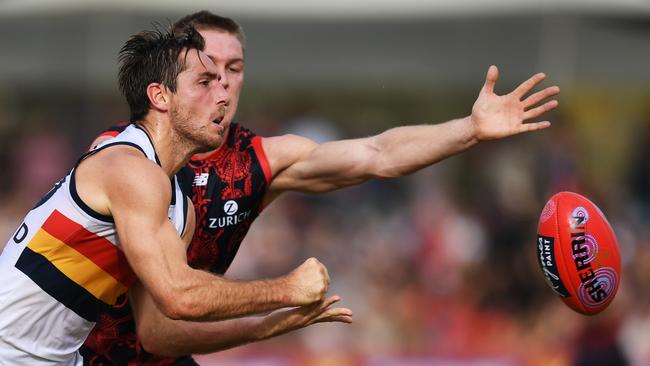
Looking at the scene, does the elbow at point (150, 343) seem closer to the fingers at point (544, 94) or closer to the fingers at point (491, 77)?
the fingers at point (491, 77)

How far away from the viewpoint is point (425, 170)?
A: 14.1 m

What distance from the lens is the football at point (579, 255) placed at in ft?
20.4

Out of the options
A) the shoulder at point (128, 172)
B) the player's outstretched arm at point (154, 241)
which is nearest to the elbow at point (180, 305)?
the player's outstretched arm at point (154, 241)

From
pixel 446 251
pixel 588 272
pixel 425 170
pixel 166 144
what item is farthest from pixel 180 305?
pixel 425 170

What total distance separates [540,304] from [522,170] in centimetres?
264

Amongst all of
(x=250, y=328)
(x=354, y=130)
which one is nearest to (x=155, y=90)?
(x=250, y=328)

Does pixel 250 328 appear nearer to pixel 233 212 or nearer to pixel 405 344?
pixel 233 212

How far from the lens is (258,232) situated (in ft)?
39.8

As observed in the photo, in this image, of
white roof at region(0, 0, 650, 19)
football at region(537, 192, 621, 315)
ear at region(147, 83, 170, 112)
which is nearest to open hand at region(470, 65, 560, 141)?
football at region(537, 192, 621, 315)

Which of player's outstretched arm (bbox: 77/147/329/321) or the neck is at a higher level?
the neck

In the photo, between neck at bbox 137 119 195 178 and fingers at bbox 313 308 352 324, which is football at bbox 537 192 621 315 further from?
neck at bbox 137 119 195 178

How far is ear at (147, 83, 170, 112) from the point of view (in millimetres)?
5500

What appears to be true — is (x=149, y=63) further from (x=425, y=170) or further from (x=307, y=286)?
(x=425, y=170)

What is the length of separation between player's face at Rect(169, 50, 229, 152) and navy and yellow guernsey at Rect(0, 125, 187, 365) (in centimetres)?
19
